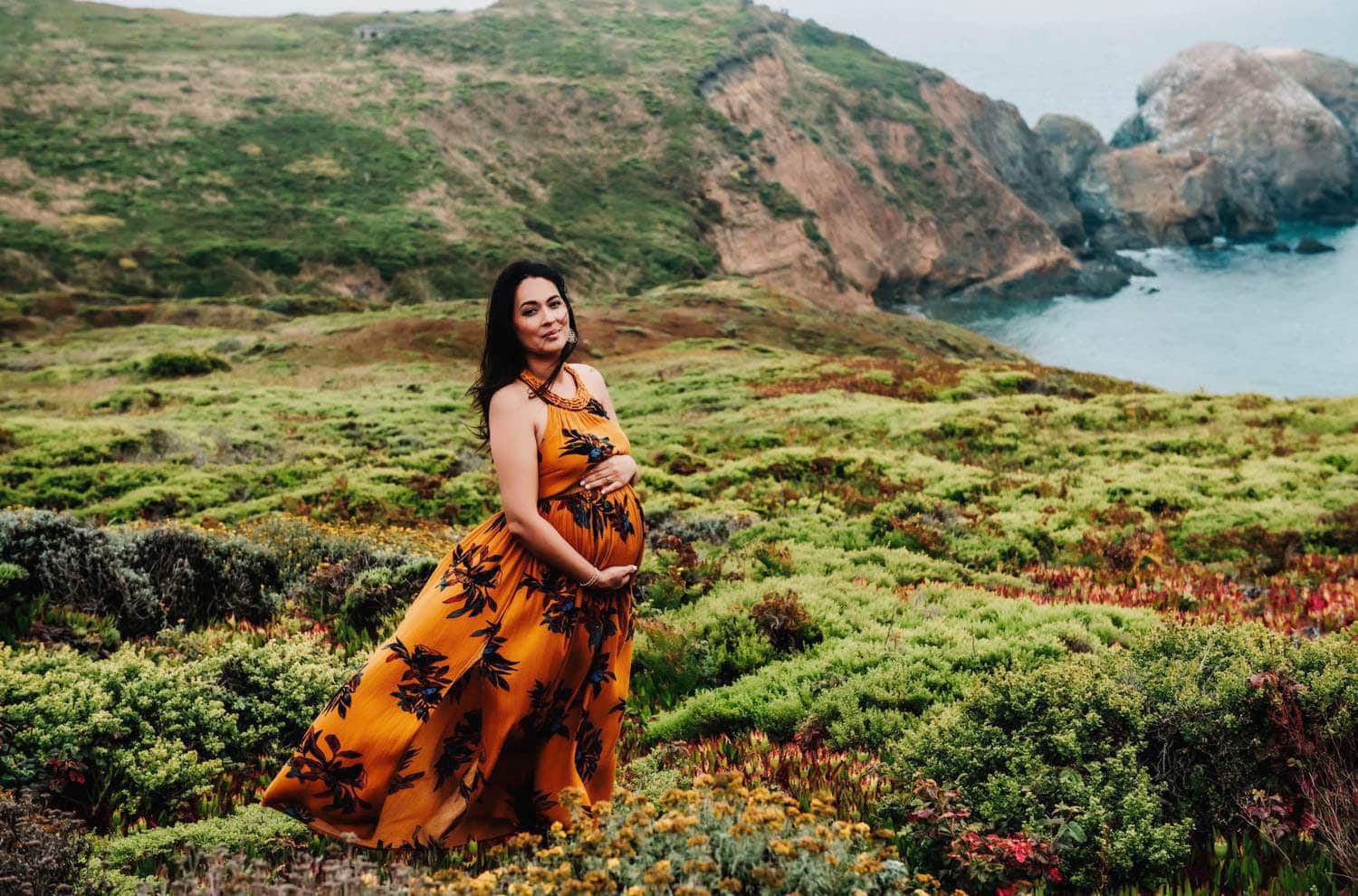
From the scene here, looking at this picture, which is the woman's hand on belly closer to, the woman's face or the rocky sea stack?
the woman's face

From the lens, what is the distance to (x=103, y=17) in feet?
305

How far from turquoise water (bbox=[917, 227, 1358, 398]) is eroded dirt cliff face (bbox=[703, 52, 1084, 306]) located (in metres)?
8.27

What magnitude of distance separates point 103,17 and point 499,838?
377 ft

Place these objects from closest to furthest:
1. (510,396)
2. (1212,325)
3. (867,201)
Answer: (510,396)
(1212,325)
(867,201)

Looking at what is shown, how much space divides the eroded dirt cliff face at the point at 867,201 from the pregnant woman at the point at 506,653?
274 ft

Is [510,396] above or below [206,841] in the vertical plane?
above

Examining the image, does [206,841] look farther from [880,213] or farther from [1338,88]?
[1338,88]

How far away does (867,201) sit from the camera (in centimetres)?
10612

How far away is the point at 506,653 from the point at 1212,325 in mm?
98733

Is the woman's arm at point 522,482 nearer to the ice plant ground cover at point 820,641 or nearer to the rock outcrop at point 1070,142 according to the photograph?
the ice plant ground cover at point 820,641

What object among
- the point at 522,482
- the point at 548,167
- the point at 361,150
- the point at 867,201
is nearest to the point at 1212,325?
the point at 867,201

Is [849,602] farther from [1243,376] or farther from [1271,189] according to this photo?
[1271,189]

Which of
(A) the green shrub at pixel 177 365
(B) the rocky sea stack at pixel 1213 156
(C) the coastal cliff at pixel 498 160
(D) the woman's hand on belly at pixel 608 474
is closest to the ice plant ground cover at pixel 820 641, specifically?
(D) the woman's hand on belly at pixel 608 474

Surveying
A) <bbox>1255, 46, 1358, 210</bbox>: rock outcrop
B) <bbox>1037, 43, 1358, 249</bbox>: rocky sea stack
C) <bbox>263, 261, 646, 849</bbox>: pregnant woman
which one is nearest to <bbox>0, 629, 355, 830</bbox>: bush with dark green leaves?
<bbox>263, 261, 646, 849</bbox>: pregnant woman
